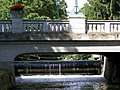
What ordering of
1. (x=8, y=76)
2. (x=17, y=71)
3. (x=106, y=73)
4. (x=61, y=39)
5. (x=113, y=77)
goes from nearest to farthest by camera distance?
(x=8, y=76), (x=61, y=39), (x=113, y=77), (x=106, y=73), (x=17, y=71)

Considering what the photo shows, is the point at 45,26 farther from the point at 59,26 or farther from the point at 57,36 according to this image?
the point at 57,36

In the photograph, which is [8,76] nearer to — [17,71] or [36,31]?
[36,31]

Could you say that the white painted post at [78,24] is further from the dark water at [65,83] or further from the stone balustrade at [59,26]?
the dark water at [65,83]

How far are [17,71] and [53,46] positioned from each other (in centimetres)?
1089

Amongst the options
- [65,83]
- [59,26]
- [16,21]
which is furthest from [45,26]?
[65,83]

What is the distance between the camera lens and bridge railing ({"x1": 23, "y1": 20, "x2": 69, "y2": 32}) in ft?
63.9

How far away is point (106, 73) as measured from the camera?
1059 inches

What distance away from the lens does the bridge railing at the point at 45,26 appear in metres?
19.5

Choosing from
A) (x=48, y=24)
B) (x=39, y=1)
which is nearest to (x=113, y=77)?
(x=48, y=24)

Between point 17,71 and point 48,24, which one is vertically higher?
point 48,24

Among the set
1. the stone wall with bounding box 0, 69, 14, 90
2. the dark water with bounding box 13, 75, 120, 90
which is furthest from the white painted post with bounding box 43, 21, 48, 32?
the dark water with bounding box 13, 75, 120, 90

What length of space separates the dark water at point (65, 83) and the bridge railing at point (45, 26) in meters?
3.12

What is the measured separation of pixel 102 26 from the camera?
19.8 metres

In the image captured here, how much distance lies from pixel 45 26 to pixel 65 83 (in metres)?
5.39
